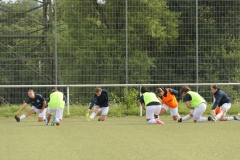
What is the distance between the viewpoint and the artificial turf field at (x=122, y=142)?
11570 mm

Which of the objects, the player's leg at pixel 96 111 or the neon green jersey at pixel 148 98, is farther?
the player's leg at pixel 96 111

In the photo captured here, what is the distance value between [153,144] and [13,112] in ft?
42.4

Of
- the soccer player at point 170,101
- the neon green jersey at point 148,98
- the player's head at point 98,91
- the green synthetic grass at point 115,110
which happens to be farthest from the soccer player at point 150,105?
the green synthetic grass at point 115,110

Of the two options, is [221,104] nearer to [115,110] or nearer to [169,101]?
[169,101]

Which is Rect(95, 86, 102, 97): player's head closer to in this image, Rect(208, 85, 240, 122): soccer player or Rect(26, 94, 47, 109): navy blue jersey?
Rect(26, 94, 47, 109): navy blue jersey

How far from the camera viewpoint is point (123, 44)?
90.0 feet

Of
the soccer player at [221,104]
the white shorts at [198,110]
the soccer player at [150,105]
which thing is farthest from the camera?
the soccer player at [221,104]

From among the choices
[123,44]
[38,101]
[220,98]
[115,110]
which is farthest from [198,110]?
[123,44]

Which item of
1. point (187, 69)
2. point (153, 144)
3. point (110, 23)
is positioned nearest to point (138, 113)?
point (187, 69)

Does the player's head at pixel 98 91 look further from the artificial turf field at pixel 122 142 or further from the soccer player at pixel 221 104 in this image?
the artificial turf field at pixel 122 142

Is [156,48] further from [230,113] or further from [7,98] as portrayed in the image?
[7,98]

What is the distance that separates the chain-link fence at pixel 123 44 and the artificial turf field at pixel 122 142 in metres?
7.67

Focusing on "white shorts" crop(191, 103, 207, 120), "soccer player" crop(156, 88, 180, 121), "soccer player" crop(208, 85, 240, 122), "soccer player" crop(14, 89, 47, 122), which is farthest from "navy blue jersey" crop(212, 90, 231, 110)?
"soccer player" crop(14, 89, 47, 122)

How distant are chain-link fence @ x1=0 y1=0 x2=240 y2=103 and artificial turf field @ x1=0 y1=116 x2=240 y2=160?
7668 millimetres
